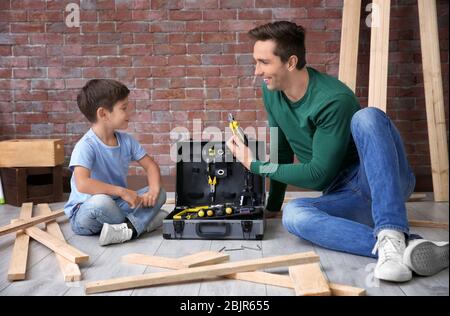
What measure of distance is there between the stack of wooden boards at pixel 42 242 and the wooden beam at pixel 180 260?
189 millimetres

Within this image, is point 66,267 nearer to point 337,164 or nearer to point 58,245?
point 58,245

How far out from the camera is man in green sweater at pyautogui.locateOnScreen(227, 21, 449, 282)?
2.04 meters

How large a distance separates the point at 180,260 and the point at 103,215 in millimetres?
622

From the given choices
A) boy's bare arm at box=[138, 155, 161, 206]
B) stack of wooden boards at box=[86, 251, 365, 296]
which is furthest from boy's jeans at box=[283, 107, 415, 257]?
boy's bare arm at box=[138, 155, 161, 206]

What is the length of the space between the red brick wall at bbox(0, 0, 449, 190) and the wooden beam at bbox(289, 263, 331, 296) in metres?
2.30

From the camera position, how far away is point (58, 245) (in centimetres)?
246

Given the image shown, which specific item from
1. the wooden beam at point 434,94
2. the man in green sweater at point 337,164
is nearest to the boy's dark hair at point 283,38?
the man in green sweater at point 337,164

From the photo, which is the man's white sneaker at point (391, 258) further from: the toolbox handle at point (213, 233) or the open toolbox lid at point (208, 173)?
the open toolbox lid at point (208, 173)

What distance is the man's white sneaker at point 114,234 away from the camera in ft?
8.42

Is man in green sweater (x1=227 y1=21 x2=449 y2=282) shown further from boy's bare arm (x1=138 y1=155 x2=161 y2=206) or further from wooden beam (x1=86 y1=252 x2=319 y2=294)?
boy's bare arm (x1=138 y1=155 x2=161 y2=206)

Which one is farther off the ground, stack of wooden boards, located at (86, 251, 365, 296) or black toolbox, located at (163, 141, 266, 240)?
black toolbox, located at (163, 141, 266, 240)

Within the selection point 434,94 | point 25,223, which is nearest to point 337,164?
point 25,223
